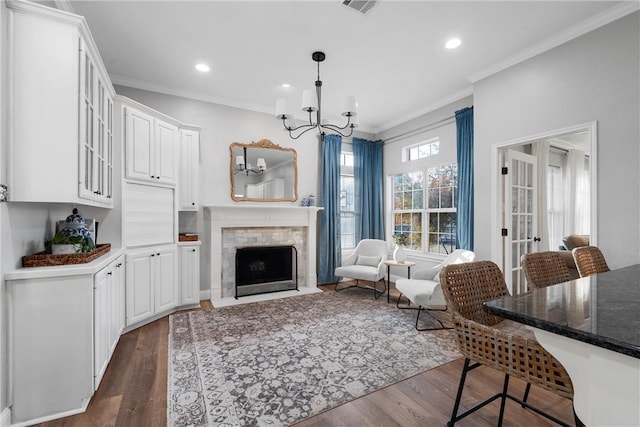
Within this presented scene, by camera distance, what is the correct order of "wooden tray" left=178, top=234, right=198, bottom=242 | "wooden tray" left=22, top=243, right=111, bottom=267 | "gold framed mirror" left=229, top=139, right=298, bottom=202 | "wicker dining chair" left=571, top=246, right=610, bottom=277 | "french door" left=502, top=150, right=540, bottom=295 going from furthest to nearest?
"gold framed mirror" left=229, top=139, right=298, bottom=202, "wooden tray" left=178, top=234, right=198, bottom=242, "french door" left=502, top=150, right=540, bottom=295, "wicker dining chair" left=571, top=246, right=610, bottom=277, "wooden tray" left=22, top=243, right=111, bottom=267

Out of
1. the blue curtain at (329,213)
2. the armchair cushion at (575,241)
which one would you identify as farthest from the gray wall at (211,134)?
the armchair cushion at (575,241)

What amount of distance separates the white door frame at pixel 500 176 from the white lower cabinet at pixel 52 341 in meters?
3.85

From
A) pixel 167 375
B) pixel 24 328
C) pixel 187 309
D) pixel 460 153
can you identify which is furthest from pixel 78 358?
pixel 460 153

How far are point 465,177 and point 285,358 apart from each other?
10.9ft

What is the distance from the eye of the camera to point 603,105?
102 inches

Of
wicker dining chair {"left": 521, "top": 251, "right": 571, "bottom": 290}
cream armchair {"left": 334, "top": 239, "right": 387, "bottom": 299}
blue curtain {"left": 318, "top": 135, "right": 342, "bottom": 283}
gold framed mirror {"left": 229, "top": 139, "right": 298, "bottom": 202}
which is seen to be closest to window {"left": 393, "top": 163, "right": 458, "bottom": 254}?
cream armchair {"left": 334, "top": 239, "right": 387, "bottom": 299}

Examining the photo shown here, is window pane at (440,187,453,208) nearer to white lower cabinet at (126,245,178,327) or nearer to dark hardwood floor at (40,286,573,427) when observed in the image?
dark hardwood floor at (40,286,573,427)

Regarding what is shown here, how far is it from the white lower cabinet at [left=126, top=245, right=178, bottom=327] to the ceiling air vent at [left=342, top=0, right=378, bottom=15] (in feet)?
10.4

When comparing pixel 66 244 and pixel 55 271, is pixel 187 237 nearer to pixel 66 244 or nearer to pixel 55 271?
pixel 66 244

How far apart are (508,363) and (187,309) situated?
12.1 ft

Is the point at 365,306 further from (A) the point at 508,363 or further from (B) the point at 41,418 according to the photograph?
(B) the point at 41,418

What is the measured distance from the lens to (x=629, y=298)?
3.42 feet

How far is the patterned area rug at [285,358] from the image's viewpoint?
1912 mm

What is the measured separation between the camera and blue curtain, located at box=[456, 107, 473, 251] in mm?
4023
